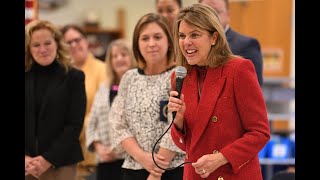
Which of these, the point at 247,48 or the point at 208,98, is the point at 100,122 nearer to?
the point at 247,48

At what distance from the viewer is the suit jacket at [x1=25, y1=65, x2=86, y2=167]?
3.43m

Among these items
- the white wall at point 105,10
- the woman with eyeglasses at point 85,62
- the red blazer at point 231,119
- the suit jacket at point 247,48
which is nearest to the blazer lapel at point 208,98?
the red blazer at point 231,119

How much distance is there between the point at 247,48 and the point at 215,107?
92cm

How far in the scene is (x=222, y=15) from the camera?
128 inches

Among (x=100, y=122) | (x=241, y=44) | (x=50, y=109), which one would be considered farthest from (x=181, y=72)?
(x=100, y=122)

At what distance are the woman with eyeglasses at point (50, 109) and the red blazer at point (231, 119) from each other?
123 cm

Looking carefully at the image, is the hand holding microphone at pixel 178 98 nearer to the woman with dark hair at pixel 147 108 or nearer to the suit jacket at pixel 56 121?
the woman with dark hair at pixel 147 108

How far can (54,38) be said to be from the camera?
3.61 metres

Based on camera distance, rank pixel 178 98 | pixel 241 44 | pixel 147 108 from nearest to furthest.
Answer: pixel 178 98, pixel 147 108, pixel 241 44

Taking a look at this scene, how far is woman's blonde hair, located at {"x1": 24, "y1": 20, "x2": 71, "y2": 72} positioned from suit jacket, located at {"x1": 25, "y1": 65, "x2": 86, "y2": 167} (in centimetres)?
7
